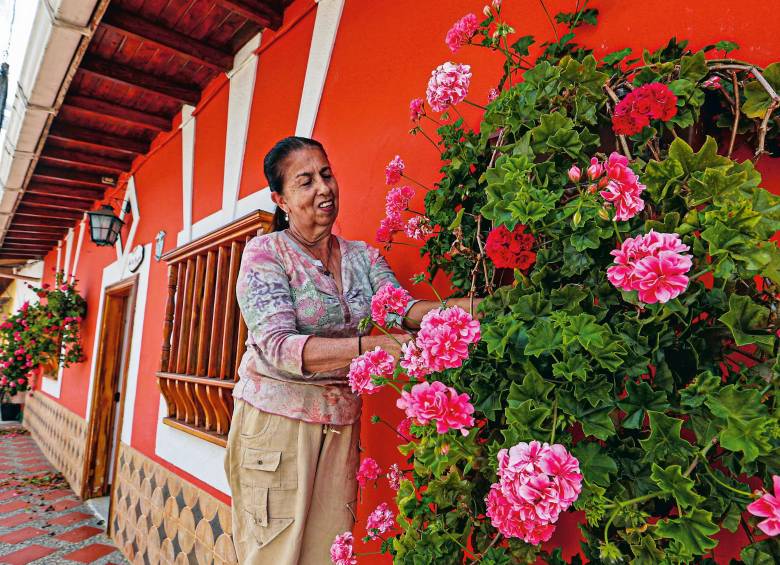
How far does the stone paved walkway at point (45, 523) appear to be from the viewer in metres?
3.55

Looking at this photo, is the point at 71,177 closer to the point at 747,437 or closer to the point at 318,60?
the point at 318,60

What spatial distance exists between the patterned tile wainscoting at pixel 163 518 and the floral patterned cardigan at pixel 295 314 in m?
1.44

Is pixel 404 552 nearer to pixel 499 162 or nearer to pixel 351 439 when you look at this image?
pixel 351 439

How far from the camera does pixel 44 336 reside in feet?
20.1

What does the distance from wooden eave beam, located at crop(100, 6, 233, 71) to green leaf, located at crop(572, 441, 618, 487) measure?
9.91 ft

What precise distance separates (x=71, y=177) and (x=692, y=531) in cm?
585

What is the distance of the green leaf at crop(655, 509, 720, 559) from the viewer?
1.89ft

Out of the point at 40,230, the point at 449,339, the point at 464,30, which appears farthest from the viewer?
the point at 40,230

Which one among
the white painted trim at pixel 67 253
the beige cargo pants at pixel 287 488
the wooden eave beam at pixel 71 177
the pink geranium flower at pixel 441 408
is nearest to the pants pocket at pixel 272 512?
the beige cargo pants at pixel 287 488

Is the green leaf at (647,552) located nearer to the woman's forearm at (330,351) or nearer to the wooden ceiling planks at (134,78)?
the woman's forearm at (330,351)

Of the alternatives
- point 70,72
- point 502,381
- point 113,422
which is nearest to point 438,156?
point 502,381

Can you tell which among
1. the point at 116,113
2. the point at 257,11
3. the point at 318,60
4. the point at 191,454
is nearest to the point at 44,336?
the point at 116,113

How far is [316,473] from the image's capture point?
1.31 m

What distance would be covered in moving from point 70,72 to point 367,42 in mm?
2069
